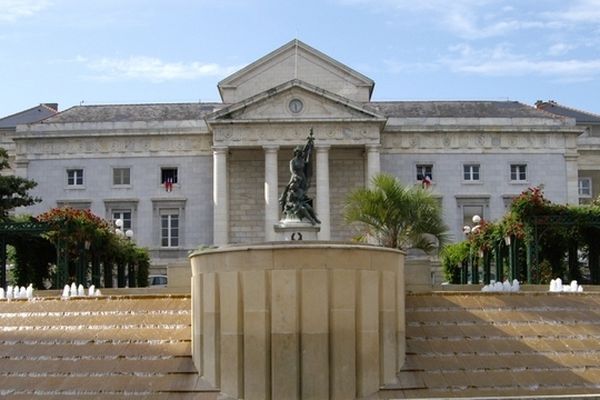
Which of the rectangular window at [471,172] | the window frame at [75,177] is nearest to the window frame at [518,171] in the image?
the rectangular window at [471,172]

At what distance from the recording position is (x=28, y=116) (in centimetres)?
9356

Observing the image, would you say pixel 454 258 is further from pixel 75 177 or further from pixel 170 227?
pixel 75 177

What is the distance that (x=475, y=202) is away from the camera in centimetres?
6950

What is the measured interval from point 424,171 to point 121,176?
820 inches

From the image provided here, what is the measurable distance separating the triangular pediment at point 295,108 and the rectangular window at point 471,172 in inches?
312

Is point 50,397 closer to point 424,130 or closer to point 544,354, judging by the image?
point 544,354

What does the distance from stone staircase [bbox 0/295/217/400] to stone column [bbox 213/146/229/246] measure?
39.9 metres

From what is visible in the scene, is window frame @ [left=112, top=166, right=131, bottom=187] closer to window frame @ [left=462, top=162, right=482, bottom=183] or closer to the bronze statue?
window frame @ [left=462, top=162, right=482, bottom=183]

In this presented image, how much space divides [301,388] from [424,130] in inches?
1992

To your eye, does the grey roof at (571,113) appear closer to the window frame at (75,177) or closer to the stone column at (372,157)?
the stone column at (372,157)

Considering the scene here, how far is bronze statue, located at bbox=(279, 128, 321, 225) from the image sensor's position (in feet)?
Answer: 97.9

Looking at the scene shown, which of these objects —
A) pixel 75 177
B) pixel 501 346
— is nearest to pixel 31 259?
pixel 75 177

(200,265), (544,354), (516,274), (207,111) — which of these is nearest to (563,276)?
(516,274)

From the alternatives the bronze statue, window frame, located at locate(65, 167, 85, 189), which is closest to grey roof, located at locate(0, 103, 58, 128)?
window frame, located at locate(65, 167, 85, 189)
